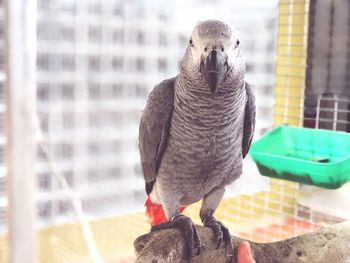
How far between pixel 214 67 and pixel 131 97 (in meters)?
0.39

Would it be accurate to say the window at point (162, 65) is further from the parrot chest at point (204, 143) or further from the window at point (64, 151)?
the window at point (64, 151)

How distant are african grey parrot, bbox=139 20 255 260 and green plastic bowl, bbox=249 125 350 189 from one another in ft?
0.22

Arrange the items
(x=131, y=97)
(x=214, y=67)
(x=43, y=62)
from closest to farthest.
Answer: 1. (x=214, y=67)
2. (x=43, y=62)
3. (x=131, y=97)

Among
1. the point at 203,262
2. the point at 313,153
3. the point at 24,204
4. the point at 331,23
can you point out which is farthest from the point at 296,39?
the point at 24,204

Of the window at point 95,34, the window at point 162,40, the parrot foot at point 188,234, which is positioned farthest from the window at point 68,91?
the parrot foot at point 188,234

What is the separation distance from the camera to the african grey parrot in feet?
2.24

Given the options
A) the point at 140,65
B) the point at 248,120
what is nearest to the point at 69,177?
the point at 140,65

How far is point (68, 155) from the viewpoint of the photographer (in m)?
0.91

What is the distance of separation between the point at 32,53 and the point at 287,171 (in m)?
0.52

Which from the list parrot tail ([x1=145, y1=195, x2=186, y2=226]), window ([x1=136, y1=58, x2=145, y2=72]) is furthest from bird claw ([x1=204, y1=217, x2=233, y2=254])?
window ([x1=136, y1=58, x2=145, y2=72])

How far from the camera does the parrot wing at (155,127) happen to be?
756 millimetres

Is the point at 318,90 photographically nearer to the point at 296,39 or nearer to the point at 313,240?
the point at 296,39

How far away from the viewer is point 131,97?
35.5 inches

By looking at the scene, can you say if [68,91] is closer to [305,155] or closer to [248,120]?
[248,120]
